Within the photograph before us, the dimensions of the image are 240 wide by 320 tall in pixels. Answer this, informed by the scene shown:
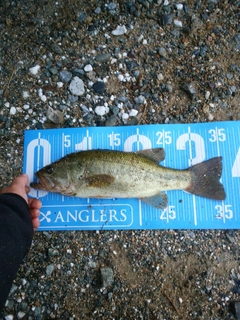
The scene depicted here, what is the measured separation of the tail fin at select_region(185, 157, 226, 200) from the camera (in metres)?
3.66

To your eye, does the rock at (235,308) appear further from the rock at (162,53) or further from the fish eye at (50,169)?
the rock at (162,53)

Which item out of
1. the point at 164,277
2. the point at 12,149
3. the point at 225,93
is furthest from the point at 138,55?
the point at 164,277

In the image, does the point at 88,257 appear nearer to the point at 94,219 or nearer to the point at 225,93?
the point at 94,219

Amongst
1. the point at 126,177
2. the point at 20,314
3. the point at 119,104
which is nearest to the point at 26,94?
the point at 119,104

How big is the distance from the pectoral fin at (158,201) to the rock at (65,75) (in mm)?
1912

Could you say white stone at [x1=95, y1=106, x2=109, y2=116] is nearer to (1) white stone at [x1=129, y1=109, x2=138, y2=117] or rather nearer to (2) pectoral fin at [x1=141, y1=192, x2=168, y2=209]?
(1) white stone at [x1=129, y1=109, x2=138, y2=117]

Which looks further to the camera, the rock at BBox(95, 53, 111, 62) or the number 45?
the rock at BBox(95, 53, 111, 62)

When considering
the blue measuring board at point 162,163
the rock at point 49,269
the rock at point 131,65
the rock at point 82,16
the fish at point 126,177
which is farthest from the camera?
the rock at point 82,16

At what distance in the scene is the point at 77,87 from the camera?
407 cm

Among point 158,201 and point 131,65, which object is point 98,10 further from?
point 158,201

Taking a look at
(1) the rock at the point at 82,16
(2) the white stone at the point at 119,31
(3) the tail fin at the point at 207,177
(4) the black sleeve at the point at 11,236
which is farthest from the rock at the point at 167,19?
(4) the black sleeve at the point at 11,236

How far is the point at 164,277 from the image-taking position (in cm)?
360

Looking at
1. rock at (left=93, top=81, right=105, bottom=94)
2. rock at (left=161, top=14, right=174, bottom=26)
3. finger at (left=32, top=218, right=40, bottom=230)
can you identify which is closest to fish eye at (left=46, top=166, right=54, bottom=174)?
finger at (left=32, top=218, right=40, bottom=230)

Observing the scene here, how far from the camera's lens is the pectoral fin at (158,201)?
369 cm
